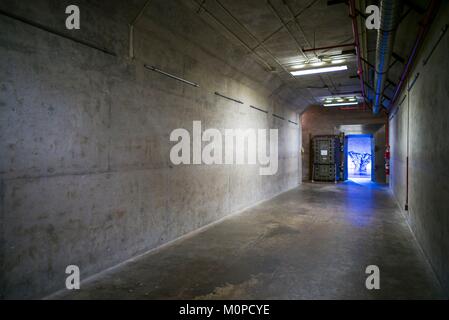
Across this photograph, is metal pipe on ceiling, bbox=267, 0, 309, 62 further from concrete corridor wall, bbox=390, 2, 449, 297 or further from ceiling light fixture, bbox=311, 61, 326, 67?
concrete corridor wall, bbox=390, 2, 449, 297

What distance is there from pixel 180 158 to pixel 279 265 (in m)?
2.36

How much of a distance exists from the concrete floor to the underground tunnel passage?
0.03m

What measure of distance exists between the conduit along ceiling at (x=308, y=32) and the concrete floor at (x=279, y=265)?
10.2 feet

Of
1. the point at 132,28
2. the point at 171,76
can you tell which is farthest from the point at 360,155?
the point at 132,28

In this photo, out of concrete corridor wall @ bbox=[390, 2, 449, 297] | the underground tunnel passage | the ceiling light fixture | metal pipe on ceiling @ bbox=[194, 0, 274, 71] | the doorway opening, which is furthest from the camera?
the doorway opening

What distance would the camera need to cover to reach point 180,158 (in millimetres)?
5020

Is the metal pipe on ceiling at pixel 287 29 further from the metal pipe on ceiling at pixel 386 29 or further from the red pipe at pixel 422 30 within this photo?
the red pipe at pixel 422 30

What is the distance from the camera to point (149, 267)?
12.2 ft

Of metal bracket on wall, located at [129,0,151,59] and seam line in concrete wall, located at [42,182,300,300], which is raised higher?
metal bracket on wall, located at [129,0,151,59]

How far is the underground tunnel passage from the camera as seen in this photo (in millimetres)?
2832

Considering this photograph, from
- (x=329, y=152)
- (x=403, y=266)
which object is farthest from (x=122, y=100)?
(x=329, y=152)

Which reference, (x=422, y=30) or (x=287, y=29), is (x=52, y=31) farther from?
(x=422, y=30)

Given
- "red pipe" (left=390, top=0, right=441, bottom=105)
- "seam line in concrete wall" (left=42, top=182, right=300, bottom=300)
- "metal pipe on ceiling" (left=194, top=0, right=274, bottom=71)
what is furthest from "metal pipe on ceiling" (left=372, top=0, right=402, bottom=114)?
"seam line in concrete wall" (left=42, top=182, right=300, bottom=300)
